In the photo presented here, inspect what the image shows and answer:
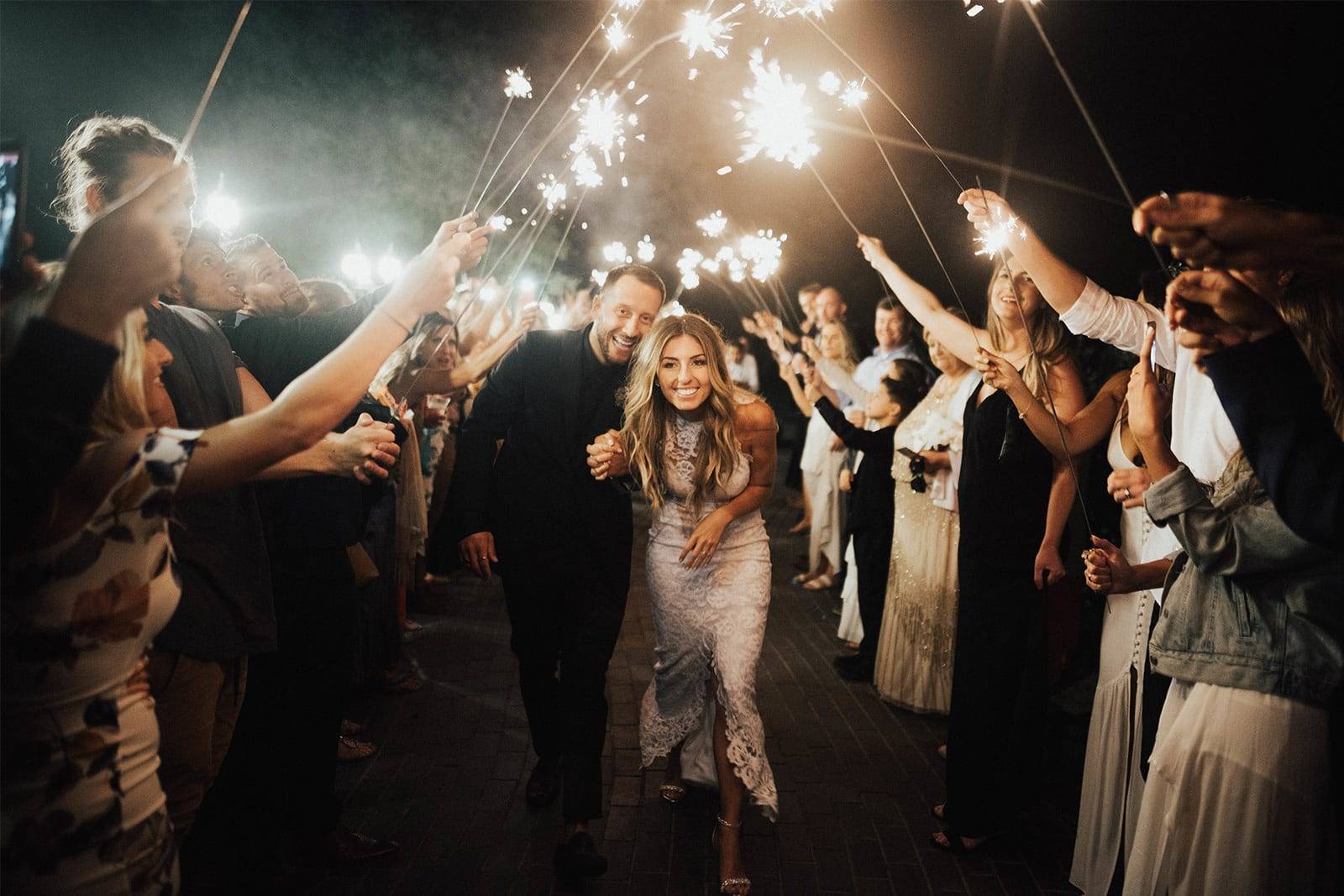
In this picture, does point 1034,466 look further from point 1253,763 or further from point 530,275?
point 530,275

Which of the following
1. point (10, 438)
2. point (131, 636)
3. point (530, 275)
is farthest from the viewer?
point (530, 275)

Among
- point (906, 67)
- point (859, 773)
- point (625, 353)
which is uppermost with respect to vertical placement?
point (906, 67)

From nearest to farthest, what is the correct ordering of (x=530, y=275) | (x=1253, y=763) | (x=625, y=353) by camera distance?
(x=1253, y=763), (x=625, y=353), (x=530, y=275)

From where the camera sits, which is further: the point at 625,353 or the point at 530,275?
the point at 530,275

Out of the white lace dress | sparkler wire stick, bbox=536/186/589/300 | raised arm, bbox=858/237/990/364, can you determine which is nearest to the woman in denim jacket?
raised arm, bbox=858/237/990/364

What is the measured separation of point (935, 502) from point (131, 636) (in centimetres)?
472

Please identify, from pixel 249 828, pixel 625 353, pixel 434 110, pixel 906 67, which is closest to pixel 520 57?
pixel 434 110

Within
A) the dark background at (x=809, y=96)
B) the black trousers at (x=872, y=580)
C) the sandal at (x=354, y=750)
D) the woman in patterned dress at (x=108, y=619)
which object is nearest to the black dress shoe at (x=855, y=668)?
the black trousers at (x=872, y=580)

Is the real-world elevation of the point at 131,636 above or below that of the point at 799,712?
above

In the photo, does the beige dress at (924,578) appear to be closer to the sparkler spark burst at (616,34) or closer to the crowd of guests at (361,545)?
the crowd of guests at (361,545)

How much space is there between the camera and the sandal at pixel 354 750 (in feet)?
15.2

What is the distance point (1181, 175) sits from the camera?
745 centimetres

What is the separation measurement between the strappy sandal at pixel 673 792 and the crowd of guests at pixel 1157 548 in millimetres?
1333

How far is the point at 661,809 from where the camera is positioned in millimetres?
4316
